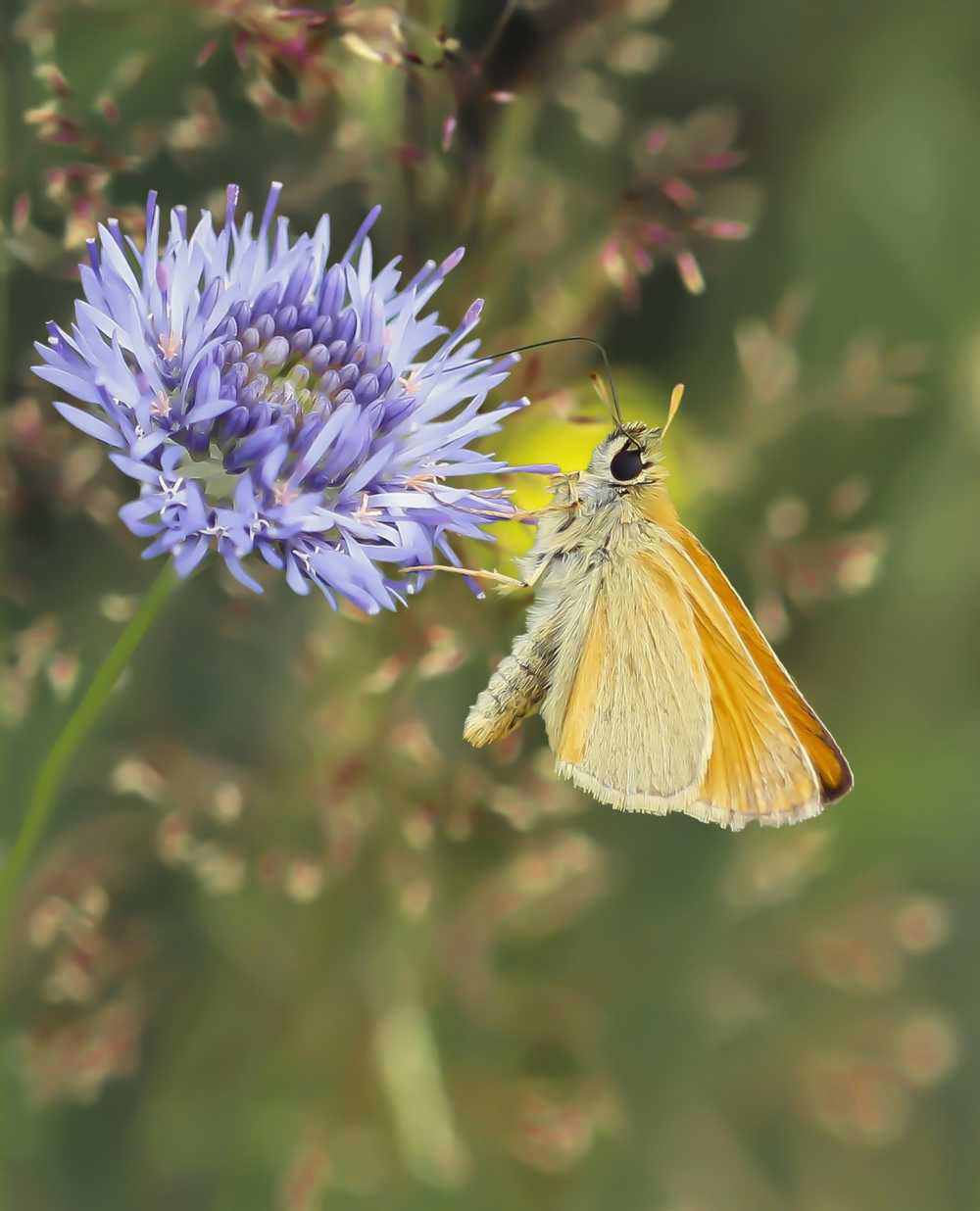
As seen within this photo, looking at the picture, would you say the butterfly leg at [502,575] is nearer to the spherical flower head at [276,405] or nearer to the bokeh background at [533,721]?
the spherical flower head at [276,405]

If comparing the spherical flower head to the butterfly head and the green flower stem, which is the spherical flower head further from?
the butterfly head

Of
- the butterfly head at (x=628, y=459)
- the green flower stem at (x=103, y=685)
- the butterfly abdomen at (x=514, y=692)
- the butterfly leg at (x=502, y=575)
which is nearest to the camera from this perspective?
the green flower stem at (x=103, y=685)

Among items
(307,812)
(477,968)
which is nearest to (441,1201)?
(477,968)

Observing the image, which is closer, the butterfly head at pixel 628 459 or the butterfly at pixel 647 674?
the butterfly at pixel 647 674

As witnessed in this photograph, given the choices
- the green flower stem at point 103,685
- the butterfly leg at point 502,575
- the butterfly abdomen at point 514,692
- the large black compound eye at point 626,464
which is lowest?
the green flower stem at point 103,685

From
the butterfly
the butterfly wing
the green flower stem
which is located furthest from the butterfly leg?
the green flower stem

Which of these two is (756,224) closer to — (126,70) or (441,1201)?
(126,70)

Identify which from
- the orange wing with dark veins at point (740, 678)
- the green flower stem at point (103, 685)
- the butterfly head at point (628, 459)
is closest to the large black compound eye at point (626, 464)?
the butterfly head at point (628, 459)

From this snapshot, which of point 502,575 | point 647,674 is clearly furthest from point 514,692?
point 647,674
